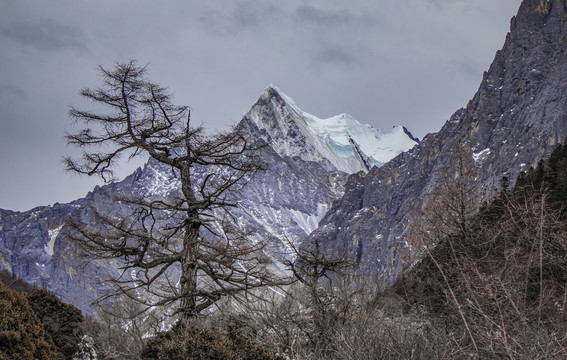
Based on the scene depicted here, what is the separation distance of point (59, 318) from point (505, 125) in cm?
11769

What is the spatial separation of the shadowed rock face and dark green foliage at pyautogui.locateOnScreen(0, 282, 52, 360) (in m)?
58.9

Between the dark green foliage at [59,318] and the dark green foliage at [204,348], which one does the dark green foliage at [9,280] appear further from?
the dark green foliage at [204,348]

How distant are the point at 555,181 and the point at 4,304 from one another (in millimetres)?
34830

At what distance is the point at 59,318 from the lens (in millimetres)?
10133

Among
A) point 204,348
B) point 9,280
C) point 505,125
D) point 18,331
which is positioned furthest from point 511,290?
point 505,125

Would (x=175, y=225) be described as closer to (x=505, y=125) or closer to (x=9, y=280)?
(x=9, y=280)

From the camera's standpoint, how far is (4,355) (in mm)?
5520

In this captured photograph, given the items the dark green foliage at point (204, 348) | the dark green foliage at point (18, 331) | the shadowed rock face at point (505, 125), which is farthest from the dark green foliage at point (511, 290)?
the shadowed rock face at point (505, 125)

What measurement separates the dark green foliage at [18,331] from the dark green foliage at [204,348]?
1.30 metres

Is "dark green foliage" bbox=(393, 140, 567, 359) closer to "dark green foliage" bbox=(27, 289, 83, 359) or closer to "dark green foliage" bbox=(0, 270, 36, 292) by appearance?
"dark green foliage" bbox=(0, 270, 36, 292)

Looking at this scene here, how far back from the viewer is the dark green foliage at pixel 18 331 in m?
5.72

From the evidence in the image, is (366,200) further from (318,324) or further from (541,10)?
(318,324)

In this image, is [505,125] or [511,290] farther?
[505,125]

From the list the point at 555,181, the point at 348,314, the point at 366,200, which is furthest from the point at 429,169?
the point at 348,314
